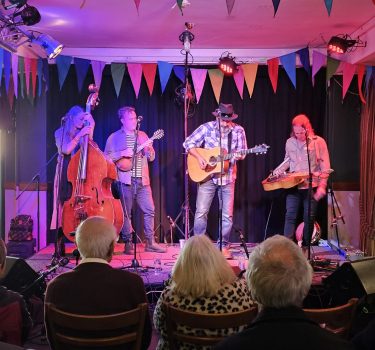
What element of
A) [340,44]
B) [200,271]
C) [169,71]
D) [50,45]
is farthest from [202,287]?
[169,71]

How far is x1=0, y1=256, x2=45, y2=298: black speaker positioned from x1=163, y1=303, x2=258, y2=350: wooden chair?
5.58 ft

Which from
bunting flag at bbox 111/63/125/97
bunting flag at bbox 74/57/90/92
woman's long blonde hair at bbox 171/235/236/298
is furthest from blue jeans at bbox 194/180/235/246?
woman's long blonde hair at bbox 171/235/236/298

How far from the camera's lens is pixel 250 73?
24.1 feet

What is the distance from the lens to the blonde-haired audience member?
247 cm

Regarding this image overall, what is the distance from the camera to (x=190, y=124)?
772 cm

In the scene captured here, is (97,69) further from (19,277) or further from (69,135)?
(19,277)

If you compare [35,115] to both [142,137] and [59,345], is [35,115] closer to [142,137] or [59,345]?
[142,137]

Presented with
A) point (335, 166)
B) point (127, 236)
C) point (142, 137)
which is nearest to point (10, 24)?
point (142, 137)

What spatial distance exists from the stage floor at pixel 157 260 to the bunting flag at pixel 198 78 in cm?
233

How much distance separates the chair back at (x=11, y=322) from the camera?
8.49 feet

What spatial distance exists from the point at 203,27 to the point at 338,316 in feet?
15.4

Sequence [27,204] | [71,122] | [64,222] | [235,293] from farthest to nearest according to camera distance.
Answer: [27,204] < [71,122] < [64,222] < [235,293]

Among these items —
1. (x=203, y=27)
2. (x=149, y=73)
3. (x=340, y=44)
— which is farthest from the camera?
(x=149, y=73)

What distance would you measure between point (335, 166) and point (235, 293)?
562cm
